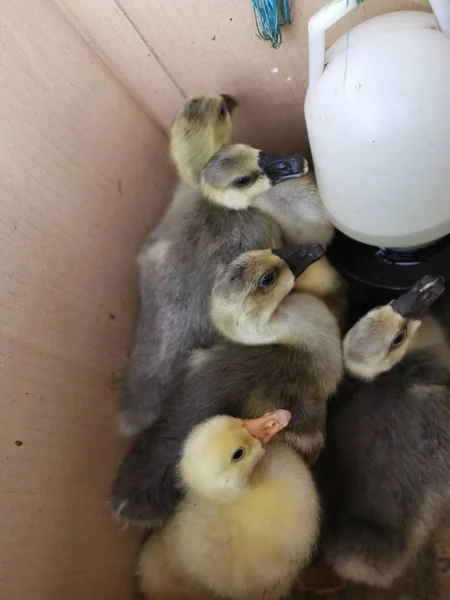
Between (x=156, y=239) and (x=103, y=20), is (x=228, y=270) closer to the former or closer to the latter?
(x=156, y=239)

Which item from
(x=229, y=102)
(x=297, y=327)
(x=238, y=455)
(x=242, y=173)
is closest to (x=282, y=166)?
(x=242, y=173)

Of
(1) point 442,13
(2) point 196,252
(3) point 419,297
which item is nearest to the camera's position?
(1) point 442,13

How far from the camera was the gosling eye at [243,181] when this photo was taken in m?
1.16

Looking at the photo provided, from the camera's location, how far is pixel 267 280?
108cm

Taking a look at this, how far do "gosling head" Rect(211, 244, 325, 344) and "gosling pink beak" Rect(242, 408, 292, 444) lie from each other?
16cm

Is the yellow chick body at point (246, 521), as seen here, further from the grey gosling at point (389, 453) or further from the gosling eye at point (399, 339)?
the gosling eye at point (399, 339)

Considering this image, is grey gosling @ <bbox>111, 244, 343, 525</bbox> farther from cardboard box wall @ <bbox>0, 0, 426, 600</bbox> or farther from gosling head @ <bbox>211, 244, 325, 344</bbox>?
cardboard box wall @ <bbox>0, 0, 426, 600</bbox>

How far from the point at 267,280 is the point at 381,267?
259 millimetres

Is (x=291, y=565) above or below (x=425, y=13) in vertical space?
below

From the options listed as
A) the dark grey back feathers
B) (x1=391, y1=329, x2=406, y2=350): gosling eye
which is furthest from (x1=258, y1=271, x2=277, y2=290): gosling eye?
(x1=391, y1=329, x2=406, y2=350): gosling eye

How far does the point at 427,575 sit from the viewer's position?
1.19 metres

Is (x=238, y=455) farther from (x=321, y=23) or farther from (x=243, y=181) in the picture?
(x=321, y=23)

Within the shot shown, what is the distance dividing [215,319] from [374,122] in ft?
1.36

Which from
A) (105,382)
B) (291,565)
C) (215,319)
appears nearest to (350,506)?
(291,565)
